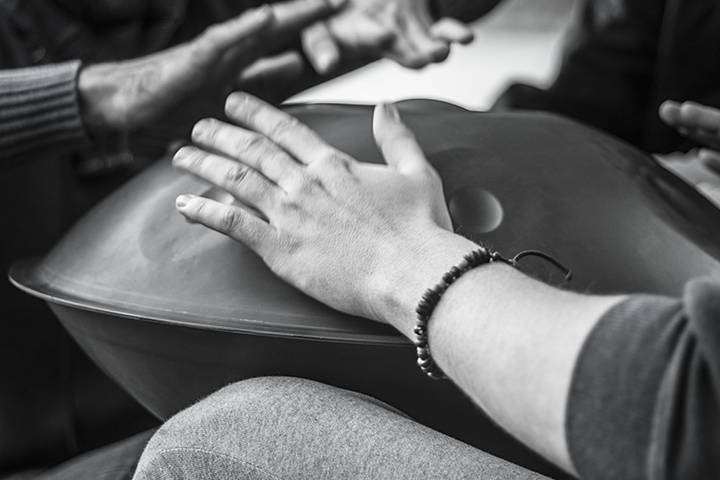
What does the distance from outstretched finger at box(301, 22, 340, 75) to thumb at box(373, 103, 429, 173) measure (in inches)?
12.0

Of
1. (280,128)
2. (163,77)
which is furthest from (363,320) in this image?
(163,77)

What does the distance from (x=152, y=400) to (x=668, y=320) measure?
48 centimetres

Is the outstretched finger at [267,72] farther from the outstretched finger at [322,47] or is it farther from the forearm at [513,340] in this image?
the forearm at [513,340]

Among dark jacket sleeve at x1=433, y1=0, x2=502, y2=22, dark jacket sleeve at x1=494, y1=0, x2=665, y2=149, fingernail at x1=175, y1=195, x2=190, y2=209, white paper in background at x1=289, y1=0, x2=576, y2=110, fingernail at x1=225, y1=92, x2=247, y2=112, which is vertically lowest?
white paper in background at x1=289, y1=0, x2=576, y2=110

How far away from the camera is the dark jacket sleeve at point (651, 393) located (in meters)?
0.44

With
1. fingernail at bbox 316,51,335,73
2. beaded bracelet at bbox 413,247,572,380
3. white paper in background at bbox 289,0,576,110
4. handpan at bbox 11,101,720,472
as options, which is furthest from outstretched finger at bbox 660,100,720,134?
white paper in background at bbox 289,0,576,110

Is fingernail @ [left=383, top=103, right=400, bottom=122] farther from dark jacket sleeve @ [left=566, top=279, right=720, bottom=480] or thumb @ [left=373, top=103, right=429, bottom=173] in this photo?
dark jacket sleeve @ [left=566, top=279, right=720, bottom=480]

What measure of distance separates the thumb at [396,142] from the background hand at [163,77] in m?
0.30

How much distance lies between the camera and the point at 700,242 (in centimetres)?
73

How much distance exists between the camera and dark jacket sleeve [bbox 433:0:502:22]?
1.38m

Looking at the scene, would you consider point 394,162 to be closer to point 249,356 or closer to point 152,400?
point 249,356

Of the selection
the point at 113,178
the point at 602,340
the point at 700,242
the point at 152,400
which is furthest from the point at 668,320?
the point at 113,178

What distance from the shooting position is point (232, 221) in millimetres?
684

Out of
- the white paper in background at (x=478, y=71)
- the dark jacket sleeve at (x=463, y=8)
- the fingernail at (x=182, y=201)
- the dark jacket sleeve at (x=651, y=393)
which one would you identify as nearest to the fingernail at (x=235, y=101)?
the fingernail at (x=182, y=201)
